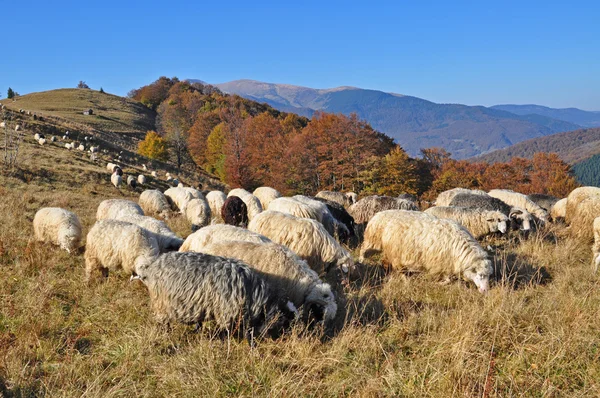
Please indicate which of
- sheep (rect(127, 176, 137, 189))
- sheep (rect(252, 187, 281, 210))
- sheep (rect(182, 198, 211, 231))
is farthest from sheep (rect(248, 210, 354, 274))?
sheep (rect(127, 176, 137, 189))

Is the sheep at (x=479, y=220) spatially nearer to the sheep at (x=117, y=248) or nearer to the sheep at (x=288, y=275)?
the sheep at (x=288, y=275)

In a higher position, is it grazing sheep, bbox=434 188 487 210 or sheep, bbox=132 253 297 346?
grazing sheep, bbox=434 188 487 210

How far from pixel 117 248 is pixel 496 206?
1128 centimetres

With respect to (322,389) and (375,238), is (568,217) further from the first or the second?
(322,389)

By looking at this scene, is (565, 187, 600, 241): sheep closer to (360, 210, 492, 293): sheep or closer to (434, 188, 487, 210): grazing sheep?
(434, 188, 487, 210): grazing sheep

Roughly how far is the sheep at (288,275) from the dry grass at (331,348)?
0.52 metres

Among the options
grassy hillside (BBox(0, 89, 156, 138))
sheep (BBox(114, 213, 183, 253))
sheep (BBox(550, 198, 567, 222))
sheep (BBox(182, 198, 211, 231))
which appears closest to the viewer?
sheep (BBox(114, 213, 183, 253))

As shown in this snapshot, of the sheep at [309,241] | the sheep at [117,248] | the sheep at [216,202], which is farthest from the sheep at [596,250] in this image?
the sheep at [216,202]

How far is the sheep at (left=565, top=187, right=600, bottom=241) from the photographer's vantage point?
10305mm

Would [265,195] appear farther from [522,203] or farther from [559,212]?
[559,212]

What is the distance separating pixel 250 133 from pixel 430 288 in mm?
53607

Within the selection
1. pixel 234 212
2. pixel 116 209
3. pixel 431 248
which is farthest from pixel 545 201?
pixel 116 209

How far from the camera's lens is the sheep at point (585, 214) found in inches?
406

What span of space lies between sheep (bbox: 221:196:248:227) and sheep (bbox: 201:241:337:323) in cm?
685
